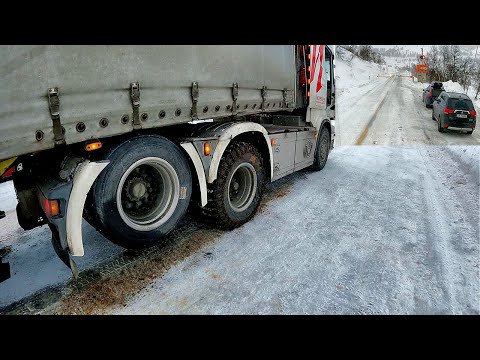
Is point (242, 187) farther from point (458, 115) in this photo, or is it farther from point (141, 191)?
point (458, 115)

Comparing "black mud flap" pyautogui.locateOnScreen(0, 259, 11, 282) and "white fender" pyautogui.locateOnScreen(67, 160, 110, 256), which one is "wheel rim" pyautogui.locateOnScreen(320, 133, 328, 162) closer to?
"white fender" pyautogui.locateOnScreen(67, 160, 110, 256)

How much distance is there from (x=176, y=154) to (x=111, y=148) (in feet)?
2.28

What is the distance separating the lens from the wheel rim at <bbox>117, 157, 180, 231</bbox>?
10.4 feet

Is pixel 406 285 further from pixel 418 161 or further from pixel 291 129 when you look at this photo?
pixel 418 161

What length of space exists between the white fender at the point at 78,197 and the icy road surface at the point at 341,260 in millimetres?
731

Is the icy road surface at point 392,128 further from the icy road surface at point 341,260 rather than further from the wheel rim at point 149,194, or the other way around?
the wheel rim at point 149,194

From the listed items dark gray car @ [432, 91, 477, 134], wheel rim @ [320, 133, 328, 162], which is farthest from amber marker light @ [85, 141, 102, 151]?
dark gray car @ [432, 91, 477, 134]

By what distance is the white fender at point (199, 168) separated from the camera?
3455 millimetres

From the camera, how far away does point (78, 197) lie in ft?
8.63

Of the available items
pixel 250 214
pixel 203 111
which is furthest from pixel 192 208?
pixel 203 111

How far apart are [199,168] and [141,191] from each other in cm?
73

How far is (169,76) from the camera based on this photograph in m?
3.08

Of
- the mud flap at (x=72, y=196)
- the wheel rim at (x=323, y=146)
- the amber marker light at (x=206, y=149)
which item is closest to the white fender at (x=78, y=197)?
the mud flap at (x=72, y=196)

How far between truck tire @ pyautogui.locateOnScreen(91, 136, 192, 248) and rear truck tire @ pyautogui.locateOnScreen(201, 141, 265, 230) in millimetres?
502
